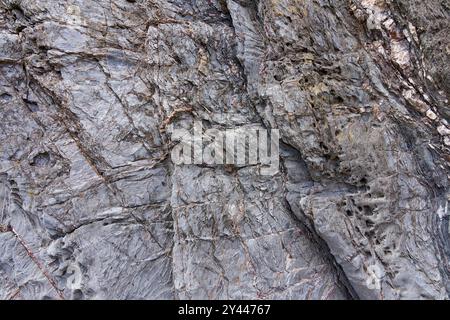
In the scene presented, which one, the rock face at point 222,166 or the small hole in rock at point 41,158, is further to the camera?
the small hole in rock at point 41,158

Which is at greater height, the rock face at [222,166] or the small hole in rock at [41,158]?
the rock face at [222,166]

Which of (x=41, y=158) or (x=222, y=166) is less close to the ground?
(x=222, y=166)

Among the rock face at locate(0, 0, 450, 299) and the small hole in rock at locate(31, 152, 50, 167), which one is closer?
the rock face at locate(0, 0, 450, 299)

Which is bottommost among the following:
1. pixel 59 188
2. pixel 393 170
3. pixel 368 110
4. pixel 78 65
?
pixel 59 188

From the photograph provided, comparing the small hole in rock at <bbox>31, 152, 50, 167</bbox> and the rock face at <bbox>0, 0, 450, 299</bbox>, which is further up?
the rock face at <bbox>0, 0, 450, 299</bbox>

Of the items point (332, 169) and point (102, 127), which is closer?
point (332, 169)

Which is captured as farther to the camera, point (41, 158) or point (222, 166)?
point (41, 158)

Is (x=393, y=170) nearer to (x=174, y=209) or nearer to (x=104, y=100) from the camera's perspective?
(x=174, y=209)
